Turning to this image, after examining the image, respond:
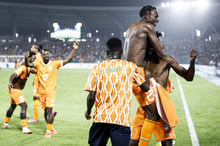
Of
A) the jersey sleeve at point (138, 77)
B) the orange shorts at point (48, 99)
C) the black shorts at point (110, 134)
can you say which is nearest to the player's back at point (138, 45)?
the jersey sleeve at point (138, 77)

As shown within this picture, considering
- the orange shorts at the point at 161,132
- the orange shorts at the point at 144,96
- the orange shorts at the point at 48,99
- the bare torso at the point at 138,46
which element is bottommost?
the orange shorts at the point at 161,132

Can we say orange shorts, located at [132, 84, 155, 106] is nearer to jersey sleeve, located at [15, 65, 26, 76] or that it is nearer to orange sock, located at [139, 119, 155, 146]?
orange sock, located at [139, 119, 155, 146]

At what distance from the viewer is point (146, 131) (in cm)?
457

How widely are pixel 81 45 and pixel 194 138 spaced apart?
62900 millimetres

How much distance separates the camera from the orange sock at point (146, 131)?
14.9 ft

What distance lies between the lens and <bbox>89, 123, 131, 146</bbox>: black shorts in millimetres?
3805

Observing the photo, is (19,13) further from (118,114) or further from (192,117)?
(118,114)

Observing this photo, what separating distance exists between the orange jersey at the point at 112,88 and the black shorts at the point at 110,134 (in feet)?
0.23

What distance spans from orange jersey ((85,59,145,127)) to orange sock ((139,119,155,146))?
2.51ft

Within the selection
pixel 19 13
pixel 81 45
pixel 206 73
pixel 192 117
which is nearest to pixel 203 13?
pixel 81 45

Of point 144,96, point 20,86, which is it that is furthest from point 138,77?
point 20,86

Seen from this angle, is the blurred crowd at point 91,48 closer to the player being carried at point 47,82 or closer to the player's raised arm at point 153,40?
the player being carried at point 47,82

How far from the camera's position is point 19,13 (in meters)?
67.5

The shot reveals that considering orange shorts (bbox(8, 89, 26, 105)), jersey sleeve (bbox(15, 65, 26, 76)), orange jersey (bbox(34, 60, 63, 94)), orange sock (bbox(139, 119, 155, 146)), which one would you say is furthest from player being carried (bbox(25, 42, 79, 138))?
orange sock (bbox(139, 119, 155, 146))
